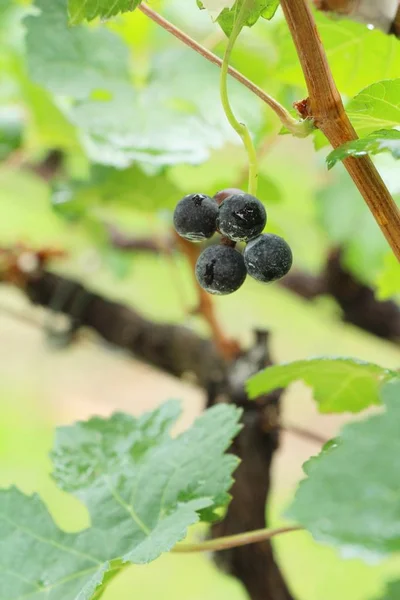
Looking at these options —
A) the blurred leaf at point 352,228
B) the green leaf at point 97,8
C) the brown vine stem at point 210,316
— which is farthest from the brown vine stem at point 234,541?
the blurred leaf at point 352,228

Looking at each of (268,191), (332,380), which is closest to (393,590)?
(332,380)

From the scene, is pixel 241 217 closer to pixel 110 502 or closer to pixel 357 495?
pixel 357 495

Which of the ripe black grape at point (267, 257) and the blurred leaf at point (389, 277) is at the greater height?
the ripe black grape at point (267, 257)

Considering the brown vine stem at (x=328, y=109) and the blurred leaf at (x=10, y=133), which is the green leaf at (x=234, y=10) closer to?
the brown vine stem at (x=328, y=109)

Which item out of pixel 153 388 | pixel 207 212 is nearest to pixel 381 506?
pixel 207 212

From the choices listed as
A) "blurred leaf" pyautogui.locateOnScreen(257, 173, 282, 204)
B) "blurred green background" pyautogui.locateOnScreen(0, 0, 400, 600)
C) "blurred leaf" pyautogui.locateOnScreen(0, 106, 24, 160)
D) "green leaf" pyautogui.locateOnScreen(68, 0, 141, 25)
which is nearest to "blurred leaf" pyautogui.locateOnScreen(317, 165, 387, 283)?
"blurred green background" pyautogui.locateOnScreen(0, 0, 400, 600)

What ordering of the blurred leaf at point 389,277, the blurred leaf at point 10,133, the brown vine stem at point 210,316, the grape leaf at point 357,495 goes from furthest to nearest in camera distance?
the blurred leaf at point 10,133, the brown vine stem at point 210,316, the blurred leaf at point 389,277, the grape leaf at point 357,495
